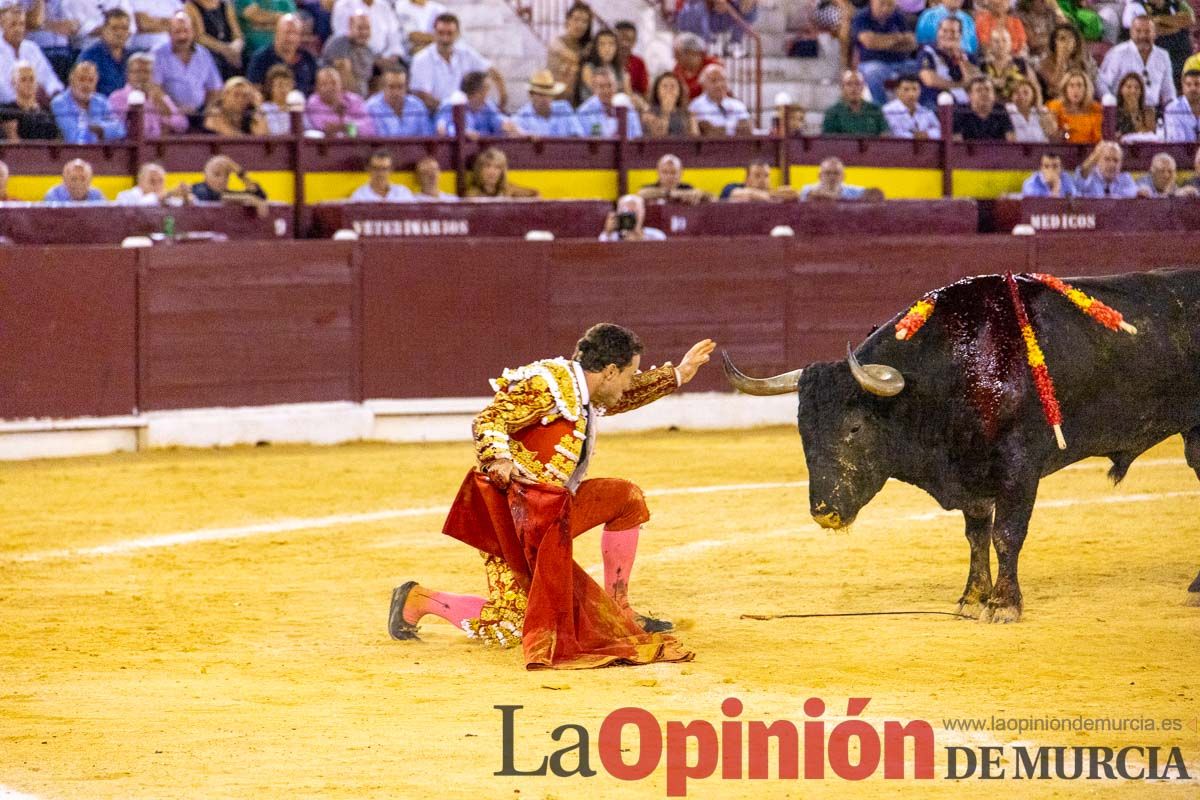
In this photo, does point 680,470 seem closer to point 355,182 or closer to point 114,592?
point 355,182

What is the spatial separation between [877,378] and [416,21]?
27.9 feet

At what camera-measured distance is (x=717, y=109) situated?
14.8m

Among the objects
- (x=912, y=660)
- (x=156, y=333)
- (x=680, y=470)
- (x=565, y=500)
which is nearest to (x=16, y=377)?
(x=156, y=333)

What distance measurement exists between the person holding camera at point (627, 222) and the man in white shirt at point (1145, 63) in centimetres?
449

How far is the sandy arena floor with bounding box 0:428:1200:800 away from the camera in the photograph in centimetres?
502

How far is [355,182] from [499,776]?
8813 mm

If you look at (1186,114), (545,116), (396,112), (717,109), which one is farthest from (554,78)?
(1186,114)

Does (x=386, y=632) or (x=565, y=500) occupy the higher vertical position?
(x=565, y=500)

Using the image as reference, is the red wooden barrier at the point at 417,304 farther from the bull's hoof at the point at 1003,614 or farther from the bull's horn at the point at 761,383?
the bull's hoof at the point at 1003,614

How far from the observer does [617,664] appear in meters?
6.19

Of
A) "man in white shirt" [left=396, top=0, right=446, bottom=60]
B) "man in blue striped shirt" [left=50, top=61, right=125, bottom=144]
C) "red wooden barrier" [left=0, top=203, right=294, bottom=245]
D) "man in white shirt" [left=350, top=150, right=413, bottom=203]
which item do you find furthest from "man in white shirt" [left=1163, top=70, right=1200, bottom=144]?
"man in blue striped shirt" [left=50, top=61, right=125, bottom=144]

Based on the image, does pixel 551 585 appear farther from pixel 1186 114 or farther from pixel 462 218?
pixel 1186 114

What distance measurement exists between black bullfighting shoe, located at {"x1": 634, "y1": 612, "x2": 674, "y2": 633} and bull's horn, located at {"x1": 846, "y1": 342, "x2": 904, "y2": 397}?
109cm

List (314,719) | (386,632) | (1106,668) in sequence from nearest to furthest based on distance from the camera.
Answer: (314,719)
(1106,668)
(386,632)
